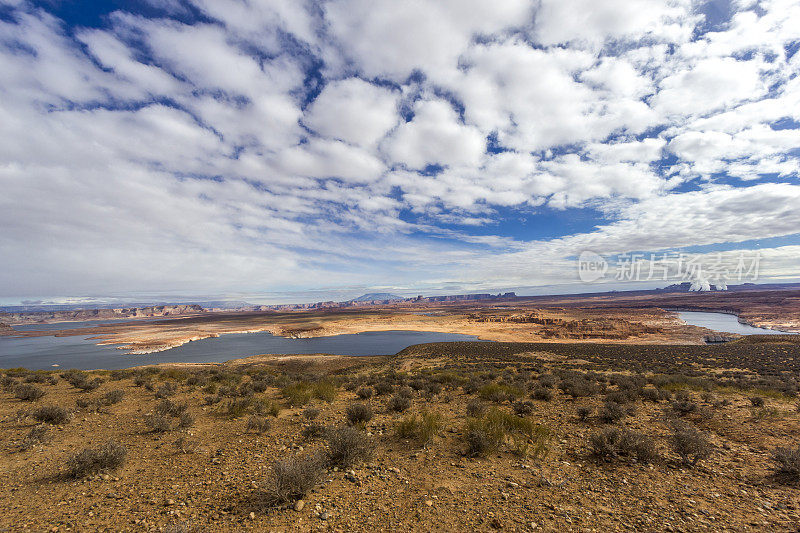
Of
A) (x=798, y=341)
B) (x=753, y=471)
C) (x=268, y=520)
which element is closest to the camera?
(x=268, y=520)

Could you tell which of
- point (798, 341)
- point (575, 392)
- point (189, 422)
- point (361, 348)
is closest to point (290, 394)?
point (189, 422)

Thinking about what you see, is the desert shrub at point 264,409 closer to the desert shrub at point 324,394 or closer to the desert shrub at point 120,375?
the desert shrub at point 324,394

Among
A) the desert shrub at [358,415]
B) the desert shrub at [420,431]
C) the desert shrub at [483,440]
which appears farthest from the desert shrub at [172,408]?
the desert shrub at [483,440]

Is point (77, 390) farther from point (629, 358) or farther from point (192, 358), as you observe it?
point (629, 358)

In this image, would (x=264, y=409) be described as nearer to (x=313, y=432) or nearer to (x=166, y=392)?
(x=313, y=432)

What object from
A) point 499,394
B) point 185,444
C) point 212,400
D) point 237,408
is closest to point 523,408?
point 499,394

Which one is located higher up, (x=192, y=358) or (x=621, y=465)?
(x=621, y=465)

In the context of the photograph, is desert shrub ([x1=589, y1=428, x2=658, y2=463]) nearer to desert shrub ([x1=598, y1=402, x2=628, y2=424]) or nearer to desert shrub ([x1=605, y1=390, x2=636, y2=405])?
desert shrub ([x1=598, y1=402, x2=628, y2=424])
